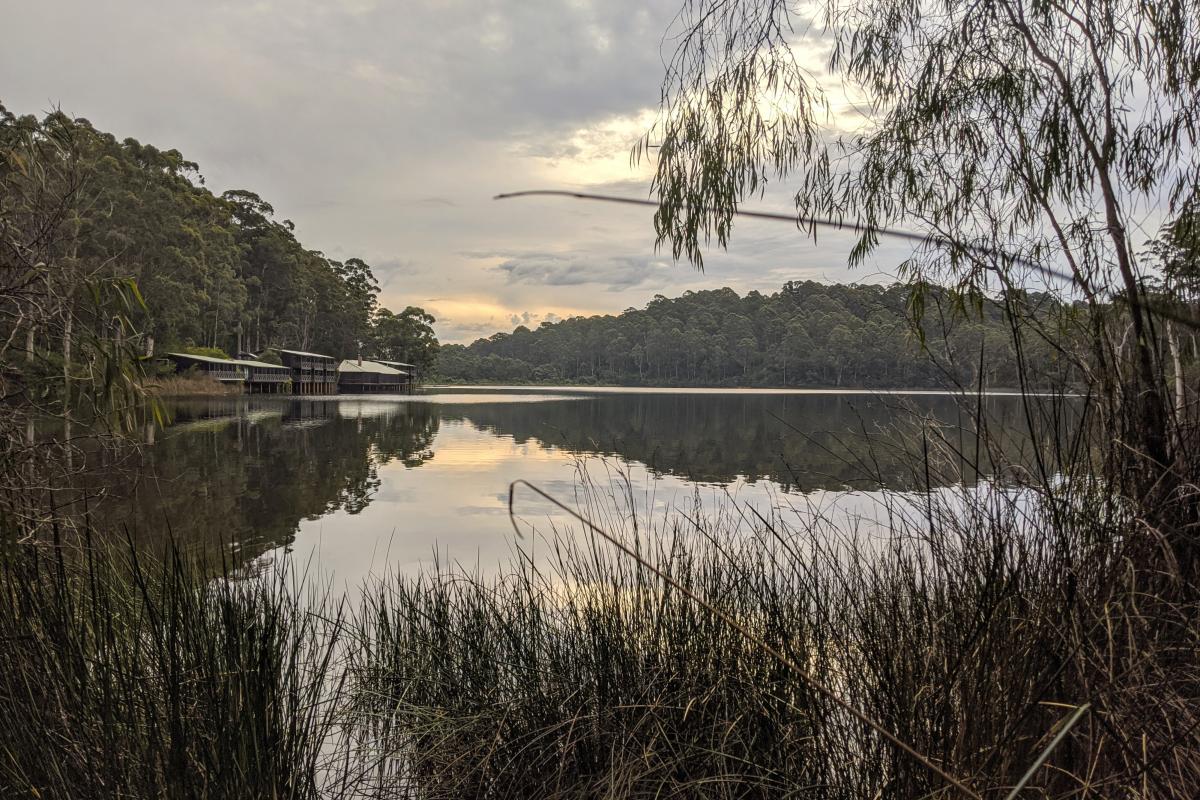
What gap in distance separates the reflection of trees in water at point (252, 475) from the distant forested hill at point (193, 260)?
4.35 feet

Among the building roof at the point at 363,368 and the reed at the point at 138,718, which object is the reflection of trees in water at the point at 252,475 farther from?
the building roof at the point at 363,368

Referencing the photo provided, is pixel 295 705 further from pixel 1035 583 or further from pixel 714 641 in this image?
pixel 1035 583

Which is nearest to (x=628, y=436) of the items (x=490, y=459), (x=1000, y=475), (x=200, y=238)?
(x=490, y=459)

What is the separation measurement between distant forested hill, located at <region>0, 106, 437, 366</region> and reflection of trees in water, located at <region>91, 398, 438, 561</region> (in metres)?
1.32

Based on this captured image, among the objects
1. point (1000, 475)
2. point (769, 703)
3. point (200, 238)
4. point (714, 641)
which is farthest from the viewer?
point (200, 238)

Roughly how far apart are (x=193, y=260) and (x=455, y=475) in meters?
22.2

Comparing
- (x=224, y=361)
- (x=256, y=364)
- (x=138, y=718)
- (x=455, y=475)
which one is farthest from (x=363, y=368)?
(x=138, y=718)

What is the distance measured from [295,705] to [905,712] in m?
1.87

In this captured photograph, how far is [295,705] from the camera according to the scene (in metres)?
2.34

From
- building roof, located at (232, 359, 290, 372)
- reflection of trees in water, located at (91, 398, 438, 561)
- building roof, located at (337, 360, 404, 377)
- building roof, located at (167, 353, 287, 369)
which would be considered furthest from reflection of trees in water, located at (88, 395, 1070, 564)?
building roof, located at (337, 360, 404, 377)

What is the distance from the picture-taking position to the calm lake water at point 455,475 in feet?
14.9

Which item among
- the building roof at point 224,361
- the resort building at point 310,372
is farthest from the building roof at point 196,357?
the resort building at point 310,372

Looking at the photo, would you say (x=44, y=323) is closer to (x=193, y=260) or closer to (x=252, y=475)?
(x=252, y=475)

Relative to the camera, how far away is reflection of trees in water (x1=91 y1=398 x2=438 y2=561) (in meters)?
8.21
